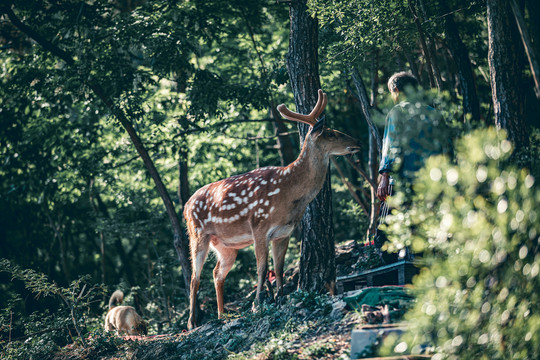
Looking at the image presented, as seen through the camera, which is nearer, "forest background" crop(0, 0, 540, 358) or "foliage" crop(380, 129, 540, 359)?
"foliage" crop(380, 129, 540, 359)

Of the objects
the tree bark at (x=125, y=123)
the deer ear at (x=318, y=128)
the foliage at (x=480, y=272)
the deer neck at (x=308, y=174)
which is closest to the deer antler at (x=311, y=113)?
the deer ear at (x=318, y=128)

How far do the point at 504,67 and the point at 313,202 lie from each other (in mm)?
2848

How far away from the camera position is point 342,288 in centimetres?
757

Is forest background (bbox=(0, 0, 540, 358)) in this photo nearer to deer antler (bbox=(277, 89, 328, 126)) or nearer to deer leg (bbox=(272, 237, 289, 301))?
deer leg (bbox=(272, 237, 289, 301))

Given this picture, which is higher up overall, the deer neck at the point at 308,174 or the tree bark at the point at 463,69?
the tree bark at the point at 463,69

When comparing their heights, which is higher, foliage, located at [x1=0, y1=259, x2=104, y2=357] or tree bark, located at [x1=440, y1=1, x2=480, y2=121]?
tree bark, located at [x1=440, y1=1, x2=480, y2=121]

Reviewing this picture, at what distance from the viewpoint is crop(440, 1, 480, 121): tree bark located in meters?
9.02

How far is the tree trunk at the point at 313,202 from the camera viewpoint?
7.52 metres

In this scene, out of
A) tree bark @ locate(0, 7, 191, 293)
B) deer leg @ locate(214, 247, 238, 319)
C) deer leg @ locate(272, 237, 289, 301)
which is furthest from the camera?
tree bark @ locate(0, 7, 191, 293)

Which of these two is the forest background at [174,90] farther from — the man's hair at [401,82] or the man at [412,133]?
the man's hair at [401,82]

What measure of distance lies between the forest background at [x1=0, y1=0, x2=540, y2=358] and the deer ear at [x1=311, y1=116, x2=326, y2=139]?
74cm

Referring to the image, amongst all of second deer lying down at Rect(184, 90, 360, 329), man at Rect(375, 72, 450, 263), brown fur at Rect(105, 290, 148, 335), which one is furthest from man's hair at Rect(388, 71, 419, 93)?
brown fur at Rect(105, 290, 148, 335)

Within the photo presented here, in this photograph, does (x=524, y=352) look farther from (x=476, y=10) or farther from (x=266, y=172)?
(x=476, y=10)

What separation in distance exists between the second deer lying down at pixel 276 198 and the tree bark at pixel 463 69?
266 centimetres
